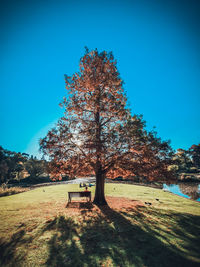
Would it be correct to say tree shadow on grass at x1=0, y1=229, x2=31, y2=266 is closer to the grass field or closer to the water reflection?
the grass field

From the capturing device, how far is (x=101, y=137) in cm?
927

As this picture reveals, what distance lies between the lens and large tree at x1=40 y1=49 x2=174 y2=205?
27.9 ft

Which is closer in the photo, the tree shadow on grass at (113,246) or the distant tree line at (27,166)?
the tree shadow on grass at (113,246)

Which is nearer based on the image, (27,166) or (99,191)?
(99,191)

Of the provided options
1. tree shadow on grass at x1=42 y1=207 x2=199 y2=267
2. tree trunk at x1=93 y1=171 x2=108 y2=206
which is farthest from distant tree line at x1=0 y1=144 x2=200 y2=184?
tree shadow on grass at x1=42 y1=207 x2=199 y2=267

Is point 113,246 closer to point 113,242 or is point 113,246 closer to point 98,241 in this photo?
point 113,242

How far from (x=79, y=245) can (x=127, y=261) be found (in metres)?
1.72

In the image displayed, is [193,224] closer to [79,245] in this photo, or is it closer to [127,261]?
[127,261]

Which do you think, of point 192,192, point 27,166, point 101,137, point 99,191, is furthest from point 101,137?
point 27,166

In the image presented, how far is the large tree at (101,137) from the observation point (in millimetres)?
8508

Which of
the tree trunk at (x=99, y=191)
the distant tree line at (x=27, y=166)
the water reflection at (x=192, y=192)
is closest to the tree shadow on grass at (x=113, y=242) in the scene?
the tree trunk at (x=99, y=191)

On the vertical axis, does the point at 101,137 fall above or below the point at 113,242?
above

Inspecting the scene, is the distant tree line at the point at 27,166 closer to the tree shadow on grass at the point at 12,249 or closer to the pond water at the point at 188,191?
the pond water at the point at 188,191

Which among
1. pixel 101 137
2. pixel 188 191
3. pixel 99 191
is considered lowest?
pixel 188 191
